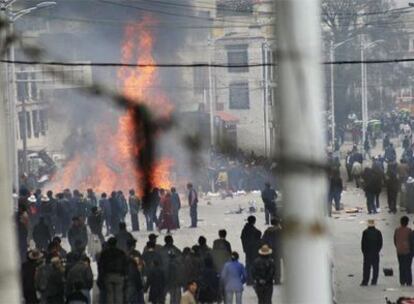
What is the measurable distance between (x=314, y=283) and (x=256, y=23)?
84.5 feet

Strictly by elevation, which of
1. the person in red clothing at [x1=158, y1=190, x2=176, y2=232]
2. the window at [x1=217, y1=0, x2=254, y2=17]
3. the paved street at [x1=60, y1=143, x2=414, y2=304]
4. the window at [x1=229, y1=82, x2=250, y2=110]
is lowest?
the paved street at [x1=60, y1=143, x2=414, y2=304]

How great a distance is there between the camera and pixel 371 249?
10.8 meters

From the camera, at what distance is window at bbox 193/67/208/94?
26872mm


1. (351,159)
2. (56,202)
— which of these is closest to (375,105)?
(351,159)

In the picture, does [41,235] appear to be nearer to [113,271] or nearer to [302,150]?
[113,271]

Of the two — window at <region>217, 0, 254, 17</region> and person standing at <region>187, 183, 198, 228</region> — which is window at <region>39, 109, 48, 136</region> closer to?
window at <region>217, 0, 254, 17</region>

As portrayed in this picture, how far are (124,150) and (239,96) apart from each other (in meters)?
5.81

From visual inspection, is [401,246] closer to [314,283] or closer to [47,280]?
[47,280]

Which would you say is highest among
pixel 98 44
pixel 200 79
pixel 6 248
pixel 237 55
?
pixel 98 44

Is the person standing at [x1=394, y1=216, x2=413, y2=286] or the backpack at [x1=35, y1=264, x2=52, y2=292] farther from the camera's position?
the person standing at [x1=394, y1=216, x2=413, y2=286]

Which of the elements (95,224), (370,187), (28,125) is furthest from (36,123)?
(95,224)

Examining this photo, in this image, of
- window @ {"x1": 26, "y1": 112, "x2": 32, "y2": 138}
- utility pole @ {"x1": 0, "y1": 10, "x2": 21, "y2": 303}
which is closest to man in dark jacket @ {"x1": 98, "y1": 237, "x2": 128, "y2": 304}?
utility pole @ {"x1": 0, "y1": 10, "x2": 21, "y2": 303}

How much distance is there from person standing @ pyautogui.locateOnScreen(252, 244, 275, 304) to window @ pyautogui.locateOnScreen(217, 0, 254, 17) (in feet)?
65.2

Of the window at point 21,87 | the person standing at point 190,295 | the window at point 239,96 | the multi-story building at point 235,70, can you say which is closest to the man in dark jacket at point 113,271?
the person standing at point 190,295
